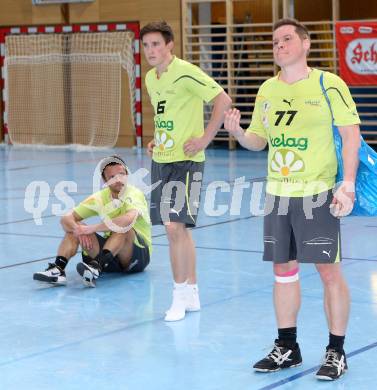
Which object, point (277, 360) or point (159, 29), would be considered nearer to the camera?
point (277, 360)

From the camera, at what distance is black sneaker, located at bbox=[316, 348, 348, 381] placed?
460 cm

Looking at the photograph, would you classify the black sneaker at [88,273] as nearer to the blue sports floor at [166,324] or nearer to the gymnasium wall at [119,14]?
the blue sports floor at [166,324]

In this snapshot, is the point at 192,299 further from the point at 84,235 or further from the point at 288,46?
the point at 288,46

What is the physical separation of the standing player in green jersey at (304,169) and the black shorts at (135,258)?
2570 mm

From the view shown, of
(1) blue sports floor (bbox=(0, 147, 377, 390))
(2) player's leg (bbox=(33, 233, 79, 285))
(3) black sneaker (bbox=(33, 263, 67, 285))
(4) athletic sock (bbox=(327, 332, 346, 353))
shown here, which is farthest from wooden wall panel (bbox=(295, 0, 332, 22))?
(4) athletic sock (bbox=(327, 332, 346, 353))

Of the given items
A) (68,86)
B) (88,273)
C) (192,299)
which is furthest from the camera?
(68,86)

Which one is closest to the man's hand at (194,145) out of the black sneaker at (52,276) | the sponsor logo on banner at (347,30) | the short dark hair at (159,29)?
the short dark hair at (159,29)

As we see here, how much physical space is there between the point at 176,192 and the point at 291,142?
138cm

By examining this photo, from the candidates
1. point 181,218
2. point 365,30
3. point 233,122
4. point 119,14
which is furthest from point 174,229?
point 119,14

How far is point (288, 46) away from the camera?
14.9ft

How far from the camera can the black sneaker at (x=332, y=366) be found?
4598 mm

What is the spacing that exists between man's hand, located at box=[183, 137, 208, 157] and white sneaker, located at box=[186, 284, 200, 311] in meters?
0.89

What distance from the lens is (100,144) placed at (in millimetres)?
18969

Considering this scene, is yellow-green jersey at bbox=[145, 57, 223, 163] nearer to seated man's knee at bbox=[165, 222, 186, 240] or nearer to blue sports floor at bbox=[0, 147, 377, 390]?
seated man's knee at bbox=[165, 222, 186, 240]
